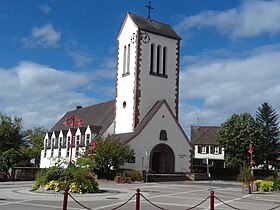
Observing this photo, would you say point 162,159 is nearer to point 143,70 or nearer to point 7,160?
point 143,70

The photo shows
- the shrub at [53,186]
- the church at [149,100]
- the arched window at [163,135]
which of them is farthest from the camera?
the arched window at [163,135]

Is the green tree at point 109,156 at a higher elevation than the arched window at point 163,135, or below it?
below

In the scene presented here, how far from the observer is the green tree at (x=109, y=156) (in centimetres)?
3503

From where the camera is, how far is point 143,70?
4078 centimetres

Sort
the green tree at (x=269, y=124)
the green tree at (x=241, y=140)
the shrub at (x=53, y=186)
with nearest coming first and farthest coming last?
the shrub at (x=53, y=186), the green tree at (x=241, y=140), the green tree at (x=269, y=124)

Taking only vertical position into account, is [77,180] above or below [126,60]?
below

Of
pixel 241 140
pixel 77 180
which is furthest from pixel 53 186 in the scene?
pixel 241 140

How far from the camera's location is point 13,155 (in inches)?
1586

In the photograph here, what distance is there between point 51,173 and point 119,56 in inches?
950

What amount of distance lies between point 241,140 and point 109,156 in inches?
793

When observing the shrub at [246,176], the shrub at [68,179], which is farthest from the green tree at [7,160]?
the shrub at [246,176]

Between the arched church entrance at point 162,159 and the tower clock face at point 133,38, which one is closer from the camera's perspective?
the arched church entrance at point 162,159

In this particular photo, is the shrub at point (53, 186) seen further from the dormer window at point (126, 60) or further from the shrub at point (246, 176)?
the dormer window at point (126, 60)

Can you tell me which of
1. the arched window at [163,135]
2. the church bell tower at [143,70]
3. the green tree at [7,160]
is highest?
the church bell tower at [143,70]
